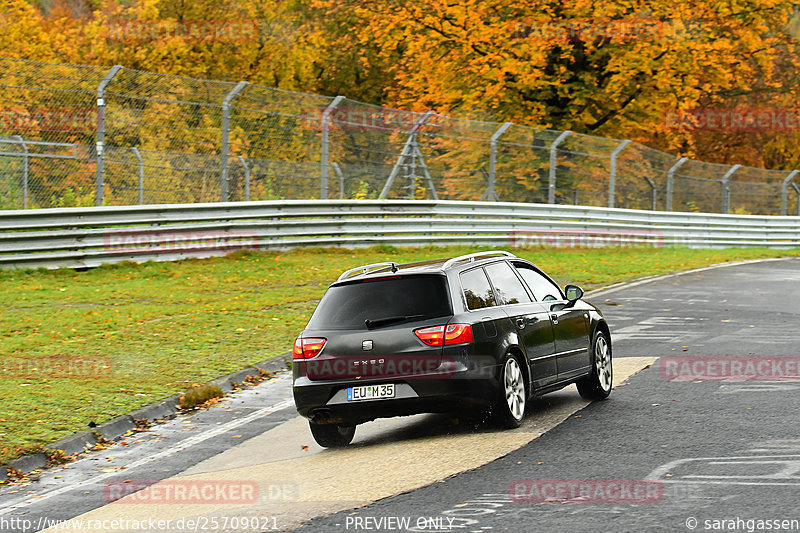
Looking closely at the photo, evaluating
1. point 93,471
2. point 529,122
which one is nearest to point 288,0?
point 529,122

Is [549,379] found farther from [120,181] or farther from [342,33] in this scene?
[342,33]

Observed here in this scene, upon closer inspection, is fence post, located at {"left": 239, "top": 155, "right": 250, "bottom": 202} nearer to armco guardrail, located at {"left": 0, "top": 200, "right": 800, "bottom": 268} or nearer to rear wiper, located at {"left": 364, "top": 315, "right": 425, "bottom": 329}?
armco guardrail, located at {"left": 0, "top": 200, "right": 800, "bottom": 268}

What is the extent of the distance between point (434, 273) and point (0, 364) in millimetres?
5464

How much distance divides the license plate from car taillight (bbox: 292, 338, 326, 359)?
16.6 inches

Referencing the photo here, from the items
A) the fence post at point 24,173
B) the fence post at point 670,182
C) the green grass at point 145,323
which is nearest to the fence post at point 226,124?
the green grass at point 145,323

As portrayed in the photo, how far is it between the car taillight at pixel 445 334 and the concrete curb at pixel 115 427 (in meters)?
2.83

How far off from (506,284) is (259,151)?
1377cm

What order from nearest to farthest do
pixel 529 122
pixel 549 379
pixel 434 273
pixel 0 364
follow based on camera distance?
pixel 434 273, pixel 549 379, pixel 0 364, pixel 529 122

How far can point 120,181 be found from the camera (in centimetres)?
2041

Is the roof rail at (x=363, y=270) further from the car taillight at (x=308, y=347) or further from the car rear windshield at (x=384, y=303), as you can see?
the car taillight at (x=308, y=347)

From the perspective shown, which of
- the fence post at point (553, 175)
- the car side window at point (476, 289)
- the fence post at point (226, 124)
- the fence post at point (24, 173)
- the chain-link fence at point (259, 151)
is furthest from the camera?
the fence post at point (553, 175)

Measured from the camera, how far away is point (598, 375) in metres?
10.1

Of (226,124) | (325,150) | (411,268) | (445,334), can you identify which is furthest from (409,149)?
(445,334)

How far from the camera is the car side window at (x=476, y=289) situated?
8898 mm
